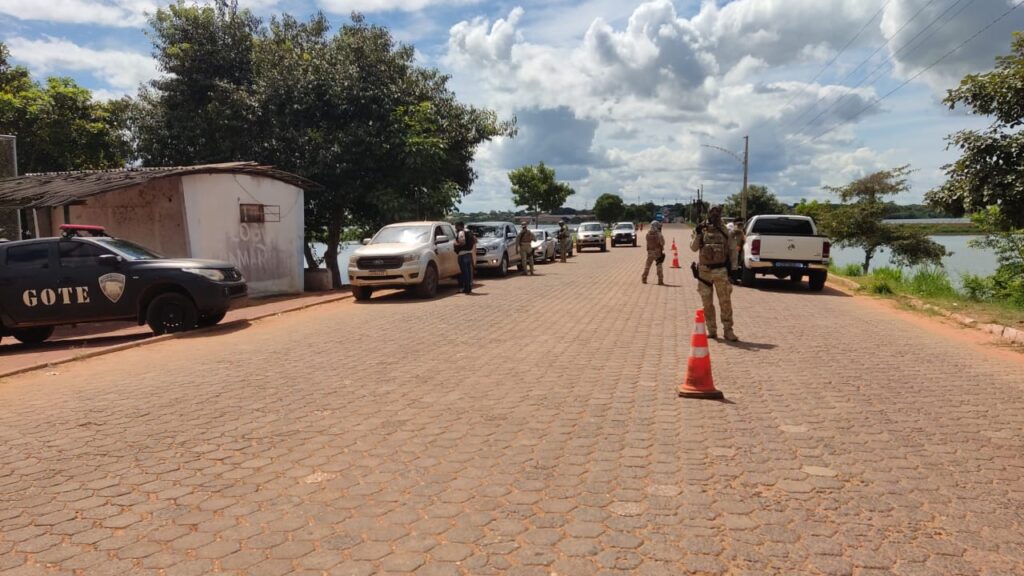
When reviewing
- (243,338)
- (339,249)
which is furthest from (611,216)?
(243,338)

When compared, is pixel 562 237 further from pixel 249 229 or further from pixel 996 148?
pixel 996 148

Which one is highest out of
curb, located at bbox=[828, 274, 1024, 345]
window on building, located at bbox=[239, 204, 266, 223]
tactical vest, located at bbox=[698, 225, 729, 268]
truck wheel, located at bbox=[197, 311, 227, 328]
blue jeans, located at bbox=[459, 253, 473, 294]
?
window on building, located at bbox=[239, 204, 266, 223]

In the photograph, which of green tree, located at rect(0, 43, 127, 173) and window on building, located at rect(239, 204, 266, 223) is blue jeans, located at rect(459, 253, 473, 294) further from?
green tree, located at rect(0, 43, 127, 173)

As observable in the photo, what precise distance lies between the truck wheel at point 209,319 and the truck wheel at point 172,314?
431 millimetres

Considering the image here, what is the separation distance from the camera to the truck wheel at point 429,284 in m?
15.2

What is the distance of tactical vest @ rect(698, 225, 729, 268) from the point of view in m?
9.18

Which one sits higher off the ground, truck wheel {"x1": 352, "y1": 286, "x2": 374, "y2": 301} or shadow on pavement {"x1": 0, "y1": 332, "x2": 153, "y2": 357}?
truck wheel {"x1": 352, "y1": 286, "x2": 374, "y2": 301}

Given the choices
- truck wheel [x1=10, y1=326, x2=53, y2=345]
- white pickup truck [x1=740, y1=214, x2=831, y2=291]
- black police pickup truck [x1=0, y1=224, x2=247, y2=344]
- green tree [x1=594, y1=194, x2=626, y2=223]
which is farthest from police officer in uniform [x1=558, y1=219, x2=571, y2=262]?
green tree [x1=594, y1=194, x2=626, y2=223]

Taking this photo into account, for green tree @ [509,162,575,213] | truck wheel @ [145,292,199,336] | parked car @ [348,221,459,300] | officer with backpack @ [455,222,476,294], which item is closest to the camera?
truck wheel @ [145,292,199,336]

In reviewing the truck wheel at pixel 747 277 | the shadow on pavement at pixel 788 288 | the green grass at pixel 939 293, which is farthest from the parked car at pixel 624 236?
the truck wheel at pixel 747 277

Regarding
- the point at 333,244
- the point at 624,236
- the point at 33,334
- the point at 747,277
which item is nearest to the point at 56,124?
the point at 333,244

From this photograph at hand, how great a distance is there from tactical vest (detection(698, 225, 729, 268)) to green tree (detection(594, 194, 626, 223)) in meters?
132

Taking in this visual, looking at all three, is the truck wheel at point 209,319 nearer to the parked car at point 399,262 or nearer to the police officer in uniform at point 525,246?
the parked car at point 399,262

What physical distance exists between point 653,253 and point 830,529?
14.2 m
